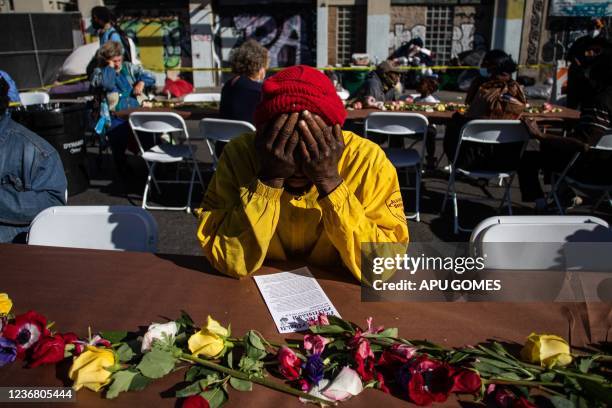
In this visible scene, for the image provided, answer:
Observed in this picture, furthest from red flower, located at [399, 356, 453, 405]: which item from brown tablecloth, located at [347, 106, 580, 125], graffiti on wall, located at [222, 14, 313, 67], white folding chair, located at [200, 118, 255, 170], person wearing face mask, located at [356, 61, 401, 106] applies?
graffiti on wall, located at [222, 14, 313, 67]

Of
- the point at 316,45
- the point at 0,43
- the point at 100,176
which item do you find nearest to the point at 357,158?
the point at 100,176

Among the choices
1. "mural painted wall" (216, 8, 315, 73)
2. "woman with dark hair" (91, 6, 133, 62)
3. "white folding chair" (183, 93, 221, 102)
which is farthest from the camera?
"mural painted wall" (216, 8, 315, 73)

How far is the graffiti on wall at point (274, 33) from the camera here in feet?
62.8

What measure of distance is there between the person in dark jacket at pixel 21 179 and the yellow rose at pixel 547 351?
2.40m

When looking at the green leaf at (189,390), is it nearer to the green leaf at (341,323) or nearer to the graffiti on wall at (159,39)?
the green leaf at (341,323)

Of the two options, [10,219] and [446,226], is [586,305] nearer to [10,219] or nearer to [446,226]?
[10,219]

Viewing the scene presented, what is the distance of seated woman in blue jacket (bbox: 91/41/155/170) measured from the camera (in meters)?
6.21

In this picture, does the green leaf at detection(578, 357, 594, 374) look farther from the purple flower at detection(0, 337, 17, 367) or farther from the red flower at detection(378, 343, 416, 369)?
the purple flower at detection(0, 337, 17, 367)

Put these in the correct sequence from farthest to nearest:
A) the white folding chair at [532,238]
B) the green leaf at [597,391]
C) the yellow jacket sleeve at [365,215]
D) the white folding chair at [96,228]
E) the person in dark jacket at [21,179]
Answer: the person in dark jacket at [21,179]
the white folding chair at [96,228]
the white folding chair at [532,238]
the yellow jacket sleeve at [365,215]
the green leaf at [597,391]

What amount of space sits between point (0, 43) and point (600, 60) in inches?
545

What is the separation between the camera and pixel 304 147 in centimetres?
159

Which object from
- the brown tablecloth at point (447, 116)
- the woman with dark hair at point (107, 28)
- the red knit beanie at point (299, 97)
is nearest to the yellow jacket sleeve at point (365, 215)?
the red knit beanie at point (299, 97)

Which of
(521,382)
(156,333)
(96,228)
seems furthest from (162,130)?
(521,382)

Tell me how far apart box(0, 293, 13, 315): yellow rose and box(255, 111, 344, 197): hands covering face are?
956 mm
